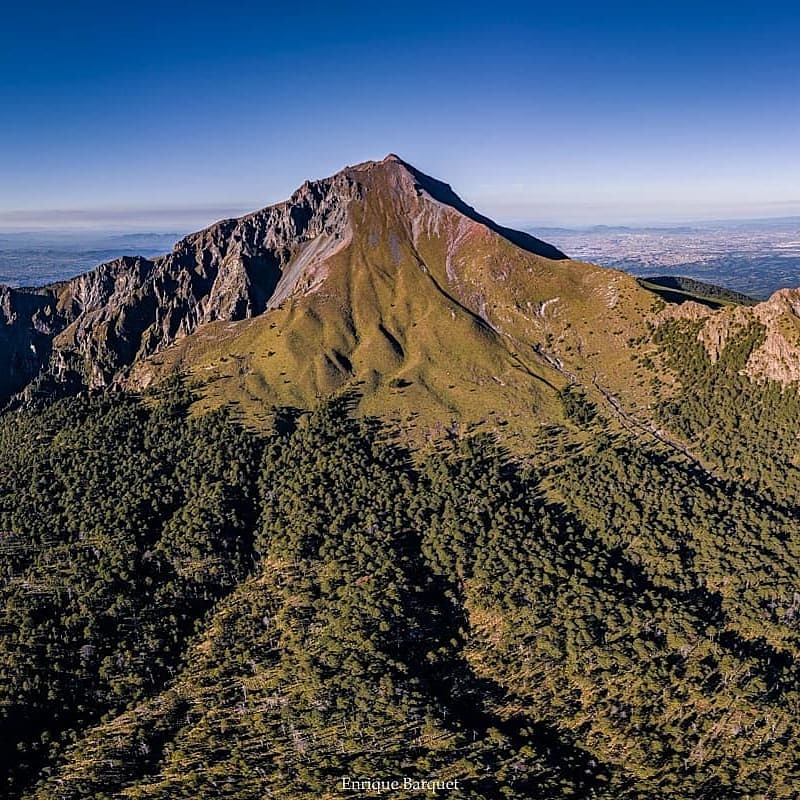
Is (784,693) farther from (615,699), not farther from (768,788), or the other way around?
(615,699)

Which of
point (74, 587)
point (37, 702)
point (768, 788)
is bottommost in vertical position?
point (768, 788)

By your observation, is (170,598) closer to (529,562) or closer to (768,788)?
(529,562)

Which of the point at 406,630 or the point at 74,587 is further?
the point at 74,587

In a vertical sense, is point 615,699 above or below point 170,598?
below

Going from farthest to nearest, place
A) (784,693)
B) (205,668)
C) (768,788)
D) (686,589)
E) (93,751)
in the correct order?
(686,589) → (205,668) → (784,693) → (93,751) → (768,788)

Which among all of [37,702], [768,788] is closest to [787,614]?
[768,788]

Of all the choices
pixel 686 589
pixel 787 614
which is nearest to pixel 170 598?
pixel 686 589

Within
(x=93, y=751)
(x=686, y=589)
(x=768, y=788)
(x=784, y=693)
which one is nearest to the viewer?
(x=768, y=788)

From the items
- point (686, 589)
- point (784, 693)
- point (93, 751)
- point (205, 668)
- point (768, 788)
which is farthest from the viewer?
point (686, 589)

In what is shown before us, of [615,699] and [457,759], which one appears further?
[615,699]
